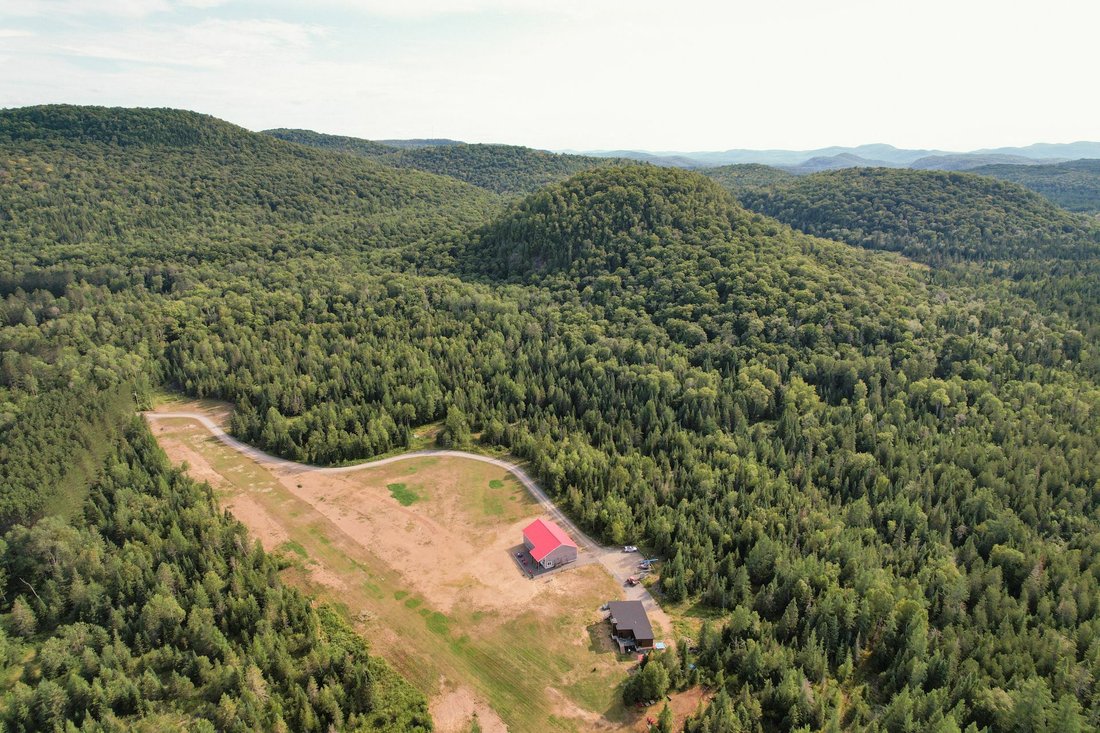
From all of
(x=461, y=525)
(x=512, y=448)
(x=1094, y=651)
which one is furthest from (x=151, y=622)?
(x=1094, y=651)

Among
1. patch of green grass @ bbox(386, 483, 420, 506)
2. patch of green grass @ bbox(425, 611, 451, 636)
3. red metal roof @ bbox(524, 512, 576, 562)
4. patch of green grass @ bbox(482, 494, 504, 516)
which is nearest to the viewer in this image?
patch of green grass @ bbox(425, 611, 451, 636)

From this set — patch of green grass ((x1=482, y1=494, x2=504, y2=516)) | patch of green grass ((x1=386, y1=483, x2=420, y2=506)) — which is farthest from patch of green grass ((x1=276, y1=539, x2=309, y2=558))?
patch of green grass ((x1=482, y1=494, x2=504, y2=516))

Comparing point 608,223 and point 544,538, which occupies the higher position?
point 608,223

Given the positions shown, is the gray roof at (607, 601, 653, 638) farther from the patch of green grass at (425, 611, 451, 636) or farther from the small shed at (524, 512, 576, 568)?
the patch of green grass at (425, 611, 451, 636)

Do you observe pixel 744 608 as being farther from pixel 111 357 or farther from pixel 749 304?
pixel 111 357

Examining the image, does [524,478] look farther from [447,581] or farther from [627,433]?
[447,581]

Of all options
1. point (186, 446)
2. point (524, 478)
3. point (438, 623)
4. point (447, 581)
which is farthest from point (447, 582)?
point (186, 446)
